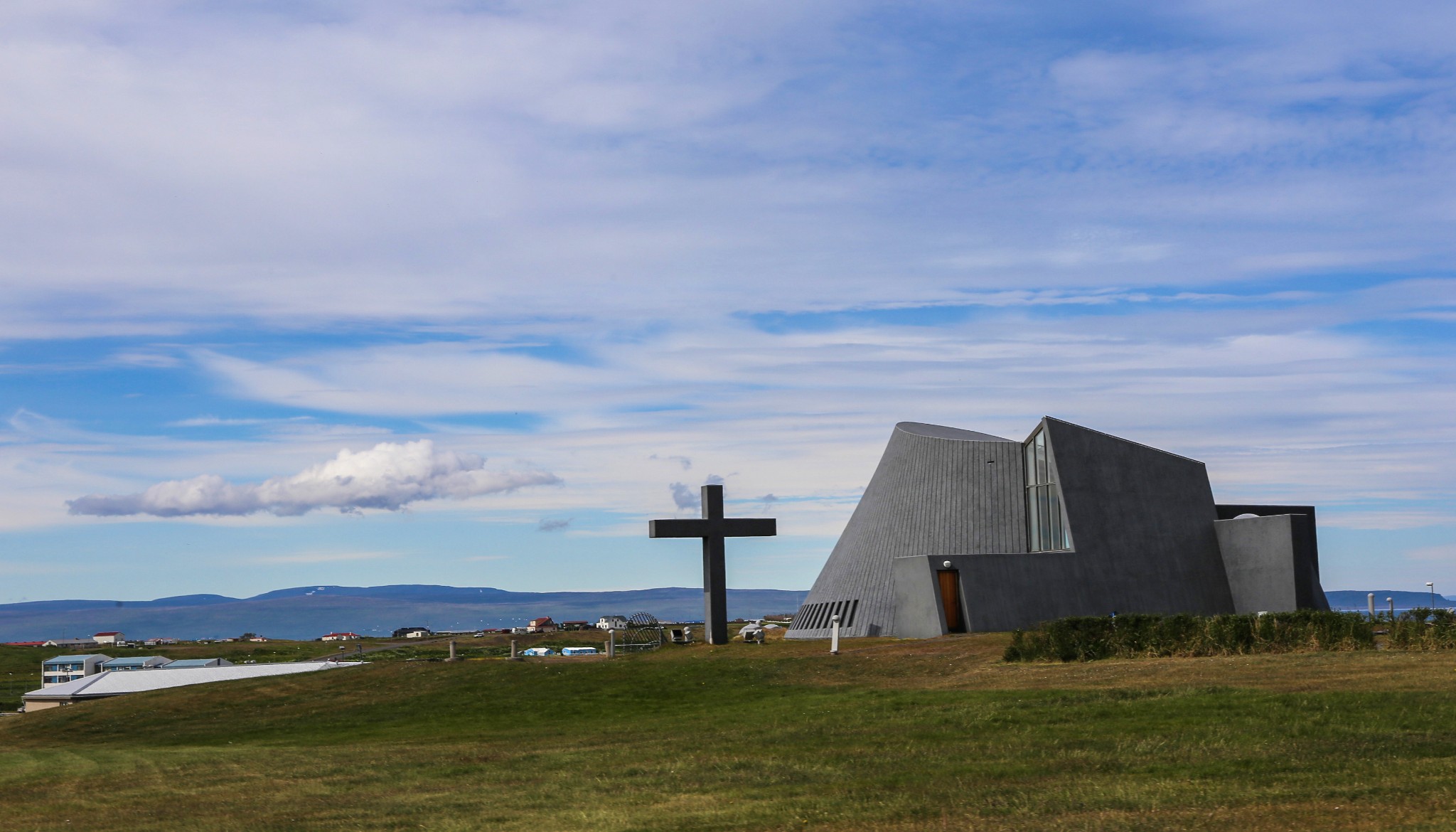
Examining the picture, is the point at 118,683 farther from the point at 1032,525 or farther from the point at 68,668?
the point at 68,668

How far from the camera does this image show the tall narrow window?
36.2 metres

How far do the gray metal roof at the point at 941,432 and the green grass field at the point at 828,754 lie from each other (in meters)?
15.8

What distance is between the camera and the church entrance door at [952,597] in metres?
34.2

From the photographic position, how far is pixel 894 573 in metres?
35.7

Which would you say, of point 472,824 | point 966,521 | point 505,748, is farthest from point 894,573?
point 472,824

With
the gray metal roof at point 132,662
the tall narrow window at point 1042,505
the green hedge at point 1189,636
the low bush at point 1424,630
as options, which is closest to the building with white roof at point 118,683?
the gray metal roof at point 132,662

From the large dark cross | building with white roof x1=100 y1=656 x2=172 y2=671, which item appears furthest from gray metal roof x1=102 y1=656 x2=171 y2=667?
the large dark cross

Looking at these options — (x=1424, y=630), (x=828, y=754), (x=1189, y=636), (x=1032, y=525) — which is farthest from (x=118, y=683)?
(x=1424, y=630)

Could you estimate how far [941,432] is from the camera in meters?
43.8

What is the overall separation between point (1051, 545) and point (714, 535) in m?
10.8

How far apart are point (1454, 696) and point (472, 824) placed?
11349 millimetres

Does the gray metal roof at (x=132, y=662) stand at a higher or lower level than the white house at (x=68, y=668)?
higher

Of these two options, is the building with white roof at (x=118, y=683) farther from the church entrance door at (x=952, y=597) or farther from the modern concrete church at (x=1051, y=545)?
the church entrance door at (x=952, y=597)

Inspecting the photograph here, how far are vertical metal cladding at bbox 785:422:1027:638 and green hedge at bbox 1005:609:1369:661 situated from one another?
13.2 meters
